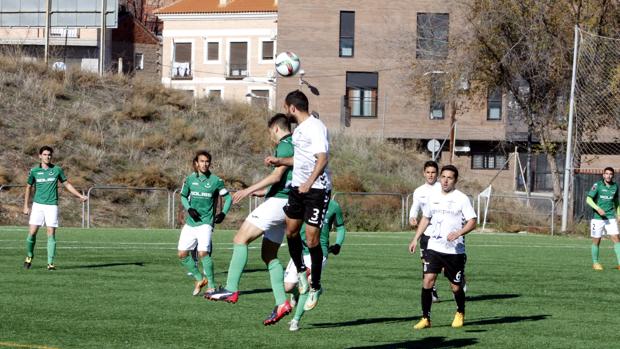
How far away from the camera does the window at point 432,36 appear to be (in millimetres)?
52219

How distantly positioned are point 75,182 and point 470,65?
15993 mm

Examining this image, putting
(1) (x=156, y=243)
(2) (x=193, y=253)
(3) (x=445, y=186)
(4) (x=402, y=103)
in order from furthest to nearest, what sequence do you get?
1. (4) (x=402, y=103)
2. (1) (x=156, y=243)
3. (2) (x=193, y=253)
4. (3) (x=445, y=186)

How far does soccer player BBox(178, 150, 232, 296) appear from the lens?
1628cm

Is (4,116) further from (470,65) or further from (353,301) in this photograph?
(353,301)

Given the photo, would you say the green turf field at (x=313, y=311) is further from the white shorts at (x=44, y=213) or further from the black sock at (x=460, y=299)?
the white shorts at (x=44, y=213)

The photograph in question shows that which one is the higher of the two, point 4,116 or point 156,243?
point 4,116

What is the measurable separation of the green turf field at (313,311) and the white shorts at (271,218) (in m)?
1.06

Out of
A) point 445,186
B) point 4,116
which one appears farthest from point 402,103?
point 445,186

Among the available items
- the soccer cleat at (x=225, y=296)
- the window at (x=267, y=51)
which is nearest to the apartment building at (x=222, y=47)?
the window at (x=267, y=51)

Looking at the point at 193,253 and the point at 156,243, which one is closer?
the point at 193,253

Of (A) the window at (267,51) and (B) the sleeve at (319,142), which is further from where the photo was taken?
(A) the window at (267,51)

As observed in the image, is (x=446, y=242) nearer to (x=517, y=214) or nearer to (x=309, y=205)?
(x=309, y=205)

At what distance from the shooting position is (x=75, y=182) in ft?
138

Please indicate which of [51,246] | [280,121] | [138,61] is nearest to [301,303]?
[280,121]
